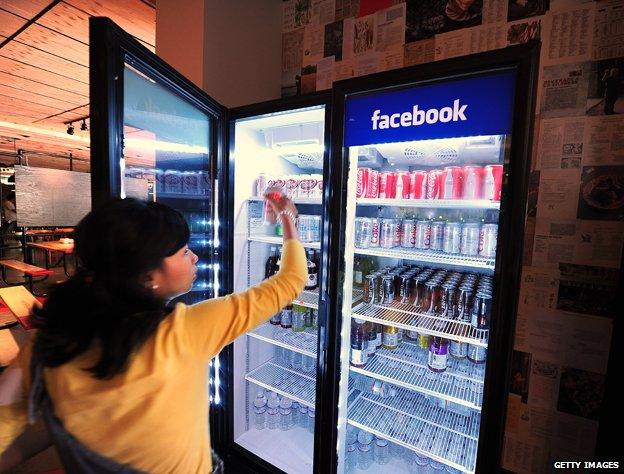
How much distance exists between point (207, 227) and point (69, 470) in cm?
121

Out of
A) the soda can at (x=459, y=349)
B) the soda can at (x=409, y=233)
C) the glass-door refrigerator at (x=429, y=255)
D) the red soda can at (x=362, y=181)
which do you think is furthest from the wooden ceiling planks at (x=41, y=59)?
the soda can at (x=459, y=349)

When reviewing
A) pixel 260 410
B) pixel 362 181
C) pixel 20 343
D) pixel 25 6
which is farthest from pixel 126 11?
pixel 20 343

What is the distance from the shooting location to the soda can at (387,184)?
172 cm

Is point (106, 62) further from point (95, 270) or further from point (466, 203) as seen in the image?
point (466, 203)

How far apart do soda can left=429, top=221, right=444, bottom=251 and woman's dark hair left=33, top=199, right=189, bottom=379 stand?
1.31 meters

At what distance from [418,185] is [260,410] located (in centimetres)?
191

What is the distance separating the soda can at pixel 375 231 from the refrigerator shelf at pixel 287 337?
76 centimetres

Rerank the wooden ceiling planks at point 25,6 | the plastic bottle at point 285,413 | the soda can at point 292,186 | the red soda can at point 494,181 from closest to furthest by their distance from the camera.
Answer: the red soda can at point 494,181 < the soda can at point 292,186 < the wooden ceiling planks at point 25,6 < the plastic bottle at point 285,413

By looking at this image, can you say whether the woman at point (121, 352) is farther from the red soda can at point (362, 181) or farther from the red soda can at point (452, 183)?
the red soda can at point (452, 183)

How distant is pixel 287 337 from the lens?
7.20 feet

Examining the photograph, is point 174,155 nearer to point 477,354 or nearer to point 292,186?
point 292,186

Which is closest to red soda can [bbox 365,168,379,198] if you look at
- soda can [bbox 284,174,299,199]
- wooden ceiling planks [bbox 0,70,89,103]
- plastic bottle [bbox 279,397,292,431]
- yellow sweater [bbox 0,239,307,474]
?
soda can [bbox 284,174,299,199]

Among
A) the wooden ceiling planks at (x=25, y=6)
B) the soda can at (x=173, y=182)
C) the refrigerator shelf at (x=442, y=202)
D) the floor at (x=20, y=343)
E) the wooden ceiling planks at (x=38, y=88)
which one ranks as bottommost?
the floor at (x=20, y=343)

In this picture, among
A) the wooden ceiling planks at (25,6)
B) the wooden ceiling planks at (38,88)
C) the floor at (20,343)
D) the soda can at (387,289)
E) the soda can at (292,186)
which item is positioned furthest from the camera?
the wooden ceiling planks at (38,88)
